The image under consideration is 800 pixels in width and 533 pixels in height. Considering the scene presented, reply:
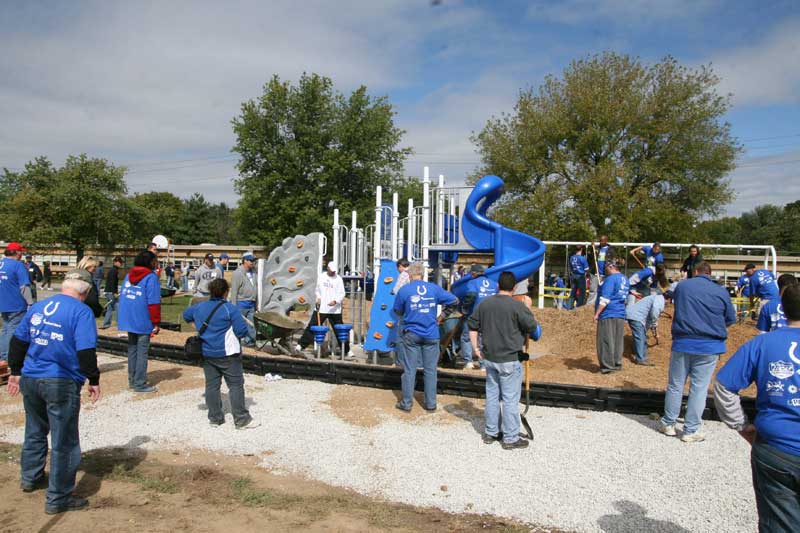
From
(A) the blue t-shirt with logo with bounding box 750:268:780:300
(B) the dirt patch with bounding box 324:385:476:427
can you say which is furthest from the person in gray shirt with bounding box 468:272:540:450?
(A) the blue t-shirt with logo with bounding box 750:268:780:300

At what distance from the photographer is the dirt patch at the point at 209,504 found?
4184 mm

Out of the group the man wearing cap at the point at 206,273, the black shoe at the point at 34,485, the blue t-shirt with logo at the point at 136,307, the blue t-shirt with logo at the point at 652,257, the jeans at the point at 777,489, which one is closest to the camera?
the jeans at the point at 777,489

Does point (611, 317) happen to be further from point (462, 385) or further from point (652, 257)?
point (652, 257)

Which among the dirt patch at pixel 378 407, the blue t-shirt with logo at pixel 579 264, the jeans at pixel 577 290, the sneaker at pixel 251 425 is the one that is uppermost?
the blue t-shirt with logo at pixel 579 264

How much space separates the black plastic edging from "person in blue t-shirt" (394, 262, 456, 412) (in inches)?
33.3

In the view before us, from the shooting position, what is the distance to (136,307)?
7758mm

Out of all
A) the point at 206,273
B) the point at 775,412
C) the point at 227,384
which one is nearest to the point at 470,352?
the point at 227,384

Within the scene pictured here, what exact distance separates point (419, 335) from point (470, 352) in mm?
3363

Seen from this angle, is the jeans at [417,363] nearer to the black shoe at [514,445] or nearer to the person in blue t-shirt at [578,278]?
the black shoe at [514,445]

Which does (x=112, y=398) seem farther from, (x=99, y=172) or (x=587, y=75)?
(x=99, y=172)

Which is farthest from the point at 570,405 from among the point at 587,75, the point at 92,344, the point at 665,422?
the point at 587,75

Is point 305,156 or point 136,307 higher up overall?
point 305,156

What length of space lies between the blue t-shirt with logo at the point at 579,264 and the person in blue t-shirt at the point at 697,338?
8.90m

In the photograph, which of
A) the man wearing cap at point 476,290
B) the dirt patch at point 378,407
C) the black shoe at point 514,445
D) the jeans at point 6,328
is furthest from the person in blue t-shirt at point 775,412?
the jeans at point 6,328
